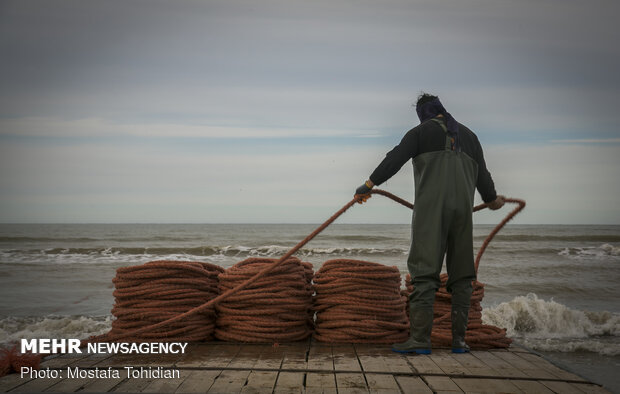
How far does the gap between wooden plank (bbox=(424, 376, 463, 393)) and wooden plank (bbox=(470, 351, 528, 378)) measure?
1.33 feet

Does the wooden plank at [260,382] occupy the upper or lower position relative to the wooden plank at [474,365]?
upper

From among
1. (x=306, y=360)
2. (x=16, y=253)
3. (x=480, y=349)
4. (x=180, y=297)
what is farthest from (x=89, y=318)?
(x=16, y=253)

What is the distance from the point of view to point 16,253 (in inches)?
924

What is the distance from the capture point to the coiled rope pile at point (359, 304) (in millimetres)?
3932

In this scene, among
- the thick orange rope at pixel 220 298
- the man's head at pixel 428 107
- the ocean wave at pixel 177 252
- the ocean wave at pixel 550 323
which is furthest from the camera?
the ocean wave at pixel 177 252

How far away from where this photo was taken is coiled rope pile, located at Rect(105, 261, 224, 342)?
12.7 ft

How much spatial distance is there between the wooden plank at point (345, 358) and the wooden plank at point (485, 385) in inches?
24.2

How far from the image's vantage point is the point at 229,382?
2.83 metres

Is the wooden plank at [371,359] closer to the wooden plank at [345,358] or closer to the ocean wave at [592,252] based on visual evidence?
the wooden plank at [345,358]

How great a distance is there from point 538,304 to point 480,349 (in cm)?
560

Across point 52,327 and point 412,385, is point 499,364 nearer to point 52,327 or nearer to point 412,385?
point 412,385

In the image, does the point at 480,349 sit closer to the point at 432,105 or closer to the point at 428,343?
the point at 428,343

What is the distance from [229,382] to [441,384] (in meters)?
1.19

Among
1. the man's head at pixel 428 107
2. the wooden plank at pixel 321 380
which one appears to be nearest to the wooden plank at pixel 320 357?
the wooden plank at pixel 321 380
